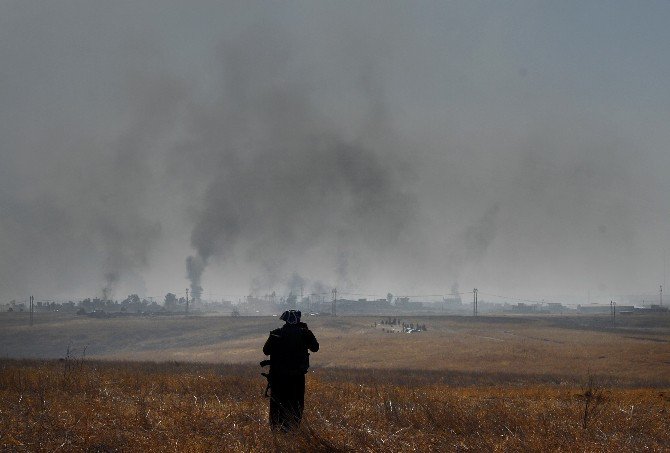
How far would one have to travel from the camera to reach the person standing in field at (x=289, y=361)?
28.9 feet

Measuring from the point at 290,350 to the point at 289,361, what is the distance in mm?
178

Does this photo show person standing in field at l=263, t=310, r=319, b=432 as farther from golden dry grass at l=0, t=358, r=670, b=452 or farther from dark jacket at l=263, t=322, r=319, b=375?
golden dry grass at l=0, t=358, r=670, b=452

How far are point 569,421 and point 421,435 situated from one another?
12.0 feet

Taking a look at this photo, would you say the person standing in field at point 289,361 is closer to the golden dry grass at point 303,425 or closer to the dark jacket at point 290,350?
the dark jacket at point 290,350

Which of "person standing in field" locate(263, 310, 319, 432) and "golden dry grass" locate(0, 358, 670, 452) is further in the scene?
"person standing in field" locate(263, 310, 319, 432)

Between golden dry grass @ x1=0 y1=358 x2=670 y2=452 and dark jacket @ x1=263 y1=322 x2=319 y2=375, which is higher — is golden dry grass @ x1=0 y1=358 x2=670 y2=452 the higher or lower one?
the lower one

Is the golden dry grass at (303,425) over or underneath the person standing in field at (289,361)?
underneath

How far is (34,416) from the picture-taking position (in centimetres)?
889

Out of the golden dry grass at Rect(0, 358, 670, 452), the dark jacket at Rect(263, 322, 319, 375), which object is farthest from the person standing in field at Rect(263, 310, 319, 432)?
the golden dry grass at Rect(0, 358, 670, 452)

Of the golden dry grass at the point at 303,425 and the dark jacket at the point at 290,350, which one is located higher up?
the dark jacket at the point at 290,350

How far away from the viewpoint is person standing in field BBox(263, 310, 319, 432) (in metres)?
8.82

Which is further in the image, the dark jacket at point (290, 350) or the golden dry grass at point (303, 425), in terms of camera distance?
the dark jacket at point (290, 350)

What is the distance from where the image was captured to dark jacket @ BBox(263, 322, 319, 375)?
8.90 metres

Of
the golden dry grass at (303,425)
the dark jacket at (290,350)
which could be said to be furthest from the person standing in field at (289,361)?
the golden dry grass at (303,425)
